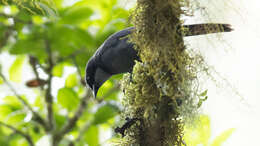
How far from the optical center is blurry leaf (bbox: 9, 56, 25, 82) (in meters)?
2.51

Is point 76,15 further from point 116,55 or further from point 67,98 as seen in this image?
point 67,98

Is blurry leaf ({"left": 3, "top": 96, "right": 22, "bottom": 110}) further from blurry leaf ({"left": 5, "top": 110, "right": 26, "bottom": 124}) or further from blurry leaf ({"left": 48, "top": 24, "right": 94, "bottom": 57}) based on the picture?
blurry leaf ({"left": 48, "top": 24, "right": 94, "bottom": 57})

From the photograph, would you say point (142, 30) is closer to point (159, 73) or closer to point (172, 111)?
point (159, 73)

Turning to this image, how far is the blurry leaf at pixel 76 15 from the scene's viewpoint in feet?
6.70

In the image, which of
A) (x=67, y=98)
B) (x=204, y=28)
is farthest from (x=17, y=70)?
(x=204, y=28)

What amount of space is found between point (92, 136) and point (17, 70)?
795 millimetres

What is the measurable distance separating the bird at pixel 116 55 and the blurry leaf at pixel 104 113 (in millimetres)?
176

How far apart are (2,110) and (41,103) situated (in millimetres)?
378

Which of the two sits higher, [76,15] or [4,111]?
[76,15]

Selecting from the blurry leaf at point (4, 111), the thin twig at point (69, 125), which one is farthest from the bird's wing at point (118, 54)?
the blurry leaf at point (4, 111)

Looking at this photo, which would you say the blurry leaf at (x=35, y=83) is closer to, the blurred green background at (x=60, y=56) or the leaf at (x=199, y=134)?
the blurred green background at (x=60, y=56)

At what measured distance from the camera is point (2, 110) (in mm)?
2600

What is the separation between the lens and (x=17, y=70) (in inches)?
101

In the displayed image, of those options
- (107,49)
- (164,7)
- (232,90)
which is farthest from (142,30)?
(107,49)
